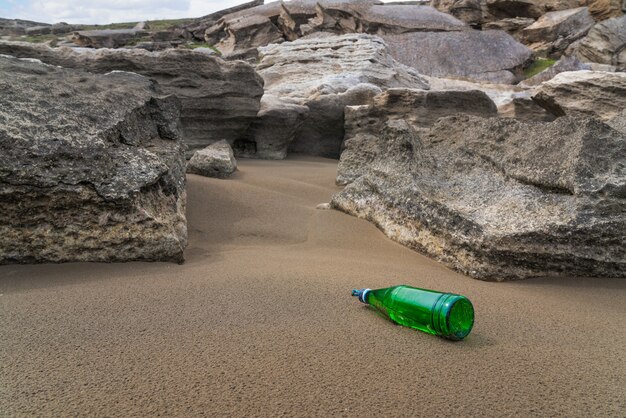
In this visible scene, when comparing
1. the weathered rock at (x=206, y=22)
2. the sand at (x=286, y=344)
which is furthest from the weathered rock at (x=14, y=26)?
the sand at (x=286, y=344)

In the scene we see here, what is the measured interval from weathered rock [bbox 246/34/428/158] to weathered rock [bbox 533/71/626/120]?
273 centimetres

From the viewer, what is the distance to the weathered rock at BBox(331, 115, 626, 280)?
228 cm

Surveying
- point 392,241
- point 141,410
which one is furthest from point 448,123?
point 141,410

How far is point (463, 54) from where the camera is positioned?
15.5 meters

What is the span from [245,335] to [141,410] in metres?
0.43

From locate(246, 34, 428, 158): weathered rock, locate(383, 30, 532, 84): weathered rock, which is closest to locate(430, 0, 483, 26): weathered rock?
locate(383, 30, 532, 84): weathered rock

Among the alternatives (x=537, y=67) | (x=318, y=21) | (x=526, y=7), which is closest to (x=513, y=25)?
(x=526, y=7)

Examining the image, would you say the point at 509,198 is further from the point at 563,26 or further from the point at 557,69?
the point at 563,26

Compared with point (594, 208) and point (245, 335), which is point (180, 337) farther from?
point (594, 208)

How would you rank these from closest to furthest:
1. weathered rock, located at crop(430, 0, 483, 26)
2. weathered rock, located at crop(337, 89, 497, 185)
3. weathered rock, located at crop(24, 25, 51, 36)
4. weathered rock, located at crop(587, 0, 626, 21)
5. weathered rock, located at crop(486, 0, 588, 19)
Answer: weathered rock, located at crop(337, 89, 497, 185) → weathered rock, located at crop(587, 0, 626, 21) → weathered rock, located at crop(486, 0, 588, 19) → weathered rock, located at crop(430, 0, 483, 26) → weathered rock, located at crop(24, 25, 51, 36)

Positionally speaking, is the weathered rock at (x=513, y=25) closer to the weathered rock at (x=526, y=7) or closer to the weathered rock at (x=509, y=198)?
the weathered rock at (x=526, y=7)

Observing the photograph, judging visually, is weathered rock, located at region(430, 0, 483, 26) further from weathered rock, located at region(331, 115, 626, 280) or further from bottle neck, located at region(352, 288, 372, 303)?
bottle neck, located at region(352, 288, 372, 303)

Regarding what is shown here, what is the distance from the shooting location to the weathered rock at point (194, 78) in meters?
5.80

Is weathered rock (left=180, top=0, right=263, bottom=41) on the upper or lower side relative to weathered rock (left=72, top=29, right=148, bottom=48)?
upper
